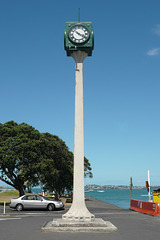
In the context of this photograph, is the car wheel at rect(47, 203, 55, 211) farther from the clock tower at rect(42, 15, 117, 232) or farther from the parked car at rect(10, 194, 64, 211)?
the clock tower at rect(42, 15, 117, 232)

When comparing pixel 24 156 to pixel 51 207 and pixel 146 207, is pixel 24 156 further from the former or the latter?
pixel 146 207

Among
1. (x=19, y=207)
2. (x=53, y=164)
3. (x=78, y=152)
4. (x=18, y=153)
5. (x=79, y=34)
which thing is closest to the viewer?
(x=78, y=152)

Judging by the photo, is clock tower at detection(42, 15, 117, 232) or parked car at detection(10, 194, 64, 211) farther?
parked car at detection(10, 194, 64, 211)

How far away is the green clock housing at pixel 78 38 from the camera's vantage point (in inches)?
635

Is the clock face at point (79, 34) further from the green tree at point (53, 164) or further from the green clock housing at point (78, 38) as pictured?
the green tree at point (53, 164)

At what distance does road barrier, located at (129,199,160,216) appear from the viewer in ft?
73.3

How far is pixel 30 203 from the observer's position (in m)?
26.5

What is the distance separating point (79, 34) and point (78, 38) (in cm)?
22

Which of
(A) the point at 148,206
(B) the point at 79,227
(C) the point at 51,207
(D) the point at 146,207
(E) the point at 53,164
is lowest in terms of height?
(C) the point at 51,207

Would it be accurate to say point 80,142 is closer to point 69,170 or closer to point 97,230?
point 97,230

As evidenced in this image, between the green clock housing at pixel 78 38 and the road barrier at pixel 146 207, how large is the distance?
13.1m

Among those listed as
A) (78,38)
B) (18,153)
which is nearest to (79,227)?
(78,38)

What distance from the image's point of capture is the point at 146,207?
24.5m

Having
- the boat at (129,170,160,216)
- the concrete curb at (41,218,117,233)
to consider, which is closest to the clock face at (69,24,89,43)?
the concrete curb at (41,218,117,233)
